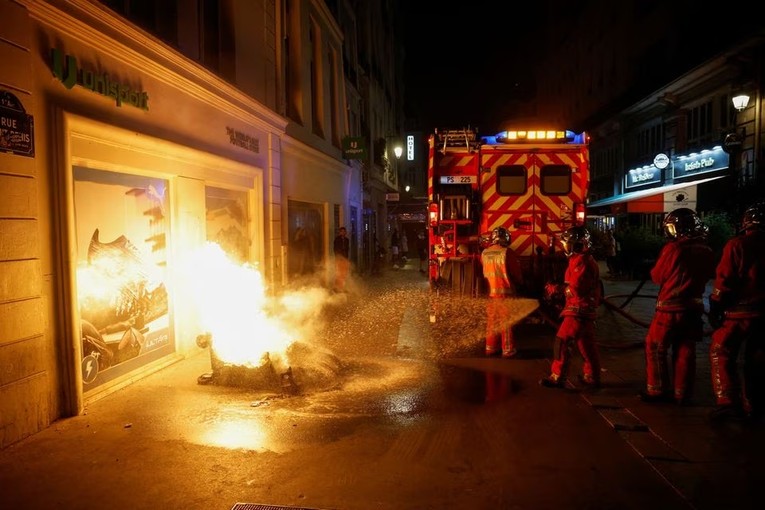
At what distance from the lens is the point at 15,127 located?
177 inches

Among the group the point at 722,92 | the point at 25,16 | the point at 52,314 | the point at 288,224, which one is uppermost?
the point at 722,92

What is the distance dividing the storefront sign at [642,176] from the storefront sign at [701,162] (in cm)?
172

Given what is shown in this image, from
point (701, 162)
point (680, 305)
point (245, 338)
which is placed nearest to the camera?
point (680, 305)

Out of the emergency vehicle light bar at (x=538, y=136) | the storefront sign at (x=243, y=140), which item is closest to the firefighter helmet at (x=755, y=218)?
A: the emergency vehicle light bar at (x=538, y=136)

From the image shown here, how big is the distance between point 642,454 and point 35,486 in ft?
15.2

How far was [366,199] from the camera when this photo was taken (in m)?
23.3

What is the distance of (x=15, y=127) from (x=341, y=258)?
10.2m

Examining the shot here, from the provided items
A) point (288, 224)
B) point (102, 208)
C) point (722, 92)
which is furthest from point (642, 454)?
point (722, 92)

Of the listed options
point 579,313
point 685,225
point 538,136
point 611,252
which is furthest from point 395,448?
point 611,252

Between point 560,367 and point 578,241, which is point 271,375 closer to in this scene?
point 560,367

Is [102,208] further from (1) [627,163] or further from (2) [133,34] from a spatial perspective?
(1) [627,163]

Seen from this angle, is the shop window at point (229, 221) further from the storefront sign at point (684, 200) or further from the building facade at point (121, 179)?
the storefront sign at point (684, 200)

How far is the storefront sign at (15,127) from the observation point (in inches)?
172

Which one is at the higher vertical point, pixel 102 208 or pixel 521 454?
pixel 102 208
